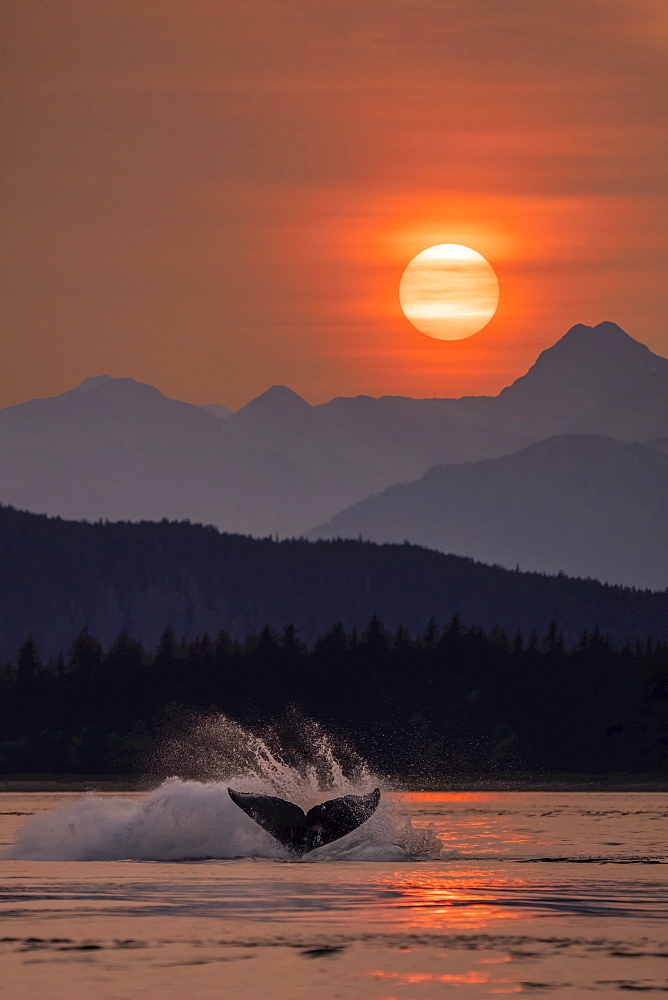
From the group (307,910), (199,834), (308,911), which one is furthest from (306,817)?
(308,911)

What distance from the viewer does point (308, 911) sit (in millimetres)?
52594

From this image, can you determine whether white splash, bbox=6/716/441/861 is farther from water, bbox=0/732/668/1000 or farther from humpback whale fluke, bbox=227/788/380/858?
humpback whale fluke, bbox=227/788/380/858

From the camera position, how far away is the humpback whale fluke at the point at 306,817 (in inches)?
2682

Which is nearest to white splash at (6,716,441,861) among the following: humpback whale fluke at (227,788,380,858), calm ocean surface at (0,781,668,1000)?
calm ocean surface at (0,781,668,1000)

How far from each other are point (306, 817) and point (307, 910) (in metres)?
18.9

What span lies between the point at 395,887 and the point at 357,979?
19370 mm

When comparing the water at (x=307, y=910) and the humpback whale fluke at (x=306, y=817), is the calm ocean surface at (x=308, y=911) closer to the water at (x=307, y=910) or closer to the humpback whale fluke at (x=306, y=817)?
the water at (x=307, y=910)

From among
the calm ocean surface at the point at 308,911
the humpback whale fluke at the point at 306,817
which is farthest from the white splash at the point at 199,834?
the humpback whale fluke at the point at 306,817

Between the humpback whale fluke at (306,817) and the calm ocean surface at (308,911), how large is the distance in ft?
3.03

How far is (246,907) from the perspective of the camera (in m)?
53.6

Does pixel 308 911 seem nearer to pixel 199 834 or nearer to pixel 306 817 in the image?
pixel 306 817

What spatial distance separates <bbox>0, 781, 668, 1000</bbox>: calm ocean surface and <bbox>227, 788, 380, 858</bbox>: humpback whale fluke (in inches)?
36.4

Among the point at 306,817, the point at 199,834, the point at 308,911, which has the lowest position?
the point at 308,911

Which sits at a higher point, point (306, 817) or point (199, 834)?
point (306, 817)
